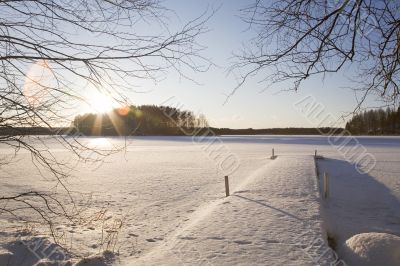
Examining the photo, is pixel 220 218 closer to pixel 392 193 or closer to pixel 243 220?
pixel 243 220

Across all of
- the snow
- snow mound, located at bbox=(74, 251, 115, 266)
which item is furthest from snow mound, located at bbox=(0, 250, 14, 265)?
snow mound, located at bbox=(74, 251, 115, 266)

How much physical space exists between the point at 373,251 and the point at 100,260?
555 centimetres

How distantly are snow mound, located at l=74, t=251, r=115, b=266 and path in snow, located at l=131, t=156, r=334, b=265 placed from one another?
2.40 ft

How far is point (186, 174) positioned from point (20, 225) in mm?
15311

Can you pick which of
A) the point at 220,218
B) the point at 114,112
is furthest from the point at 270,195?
the point at 114,112

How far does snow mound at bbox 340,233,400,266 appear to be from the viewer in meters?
7.51

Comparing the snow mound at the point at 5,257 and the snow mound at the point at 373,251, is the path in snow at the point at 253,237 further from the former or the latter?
the snow mound at the point at 5,257

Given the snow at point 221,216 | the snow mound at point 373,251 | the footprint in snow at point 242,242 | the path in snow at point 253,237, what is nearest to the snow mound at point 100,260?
the snow at point 221,216

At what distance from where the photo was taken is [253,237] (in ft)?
26.8

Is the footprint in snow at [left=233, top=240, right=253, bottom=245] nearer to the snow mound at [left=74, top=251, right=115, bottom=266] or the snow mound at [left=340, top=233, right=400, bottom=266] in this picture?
the snow mound at [left=340, top=233, right=400, bottom=266]

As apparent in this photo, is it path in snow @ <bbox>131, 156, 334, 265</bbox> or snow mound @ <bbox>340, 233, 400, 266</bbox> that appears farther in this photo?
snow mound @ <bbox>340, 233, 400, 266</bbox>

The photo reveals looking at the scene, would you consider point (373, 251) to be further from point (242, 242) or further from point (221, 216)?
point (221, 216)

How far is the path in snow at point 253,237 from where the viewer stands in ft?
22.7

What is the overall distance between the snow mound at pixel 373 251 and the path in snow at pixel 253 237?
718 mm
